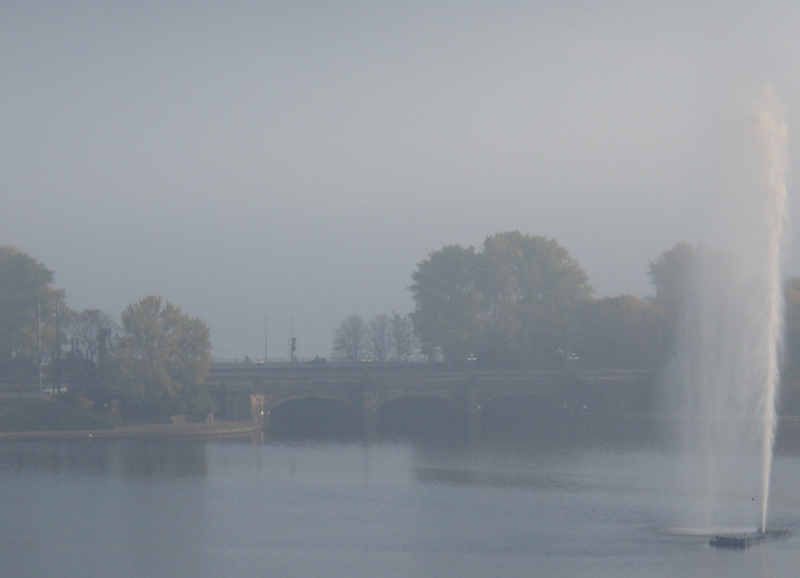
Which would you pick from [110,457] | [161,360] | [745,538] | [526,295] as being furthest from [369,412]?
[745,538]

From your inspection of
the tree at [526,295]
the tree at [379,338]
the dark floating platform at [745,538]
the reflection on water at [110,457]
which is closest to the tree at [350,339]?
the tree at [379,338]

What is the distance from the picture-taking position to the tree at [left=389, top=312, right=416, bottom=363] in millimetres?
117312

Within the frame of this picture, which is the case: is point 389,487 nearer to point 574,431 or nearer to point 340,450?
point 340,450

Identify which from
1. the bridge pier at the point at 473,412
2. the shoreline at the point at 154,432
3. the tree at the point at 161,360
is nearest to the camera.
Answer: the shoreline at the point at 154,432

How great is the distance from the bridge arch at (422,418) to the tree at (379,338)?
37.3 m

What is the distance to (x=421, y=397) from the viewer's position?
81.1 m

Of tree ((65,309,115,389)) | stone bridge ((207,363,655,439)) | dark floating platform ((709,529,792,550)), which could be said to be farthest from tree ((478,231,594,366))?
dark floating platform ((709,529,792,550))

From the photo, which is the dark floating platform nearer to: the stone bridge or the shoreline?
the shoreline

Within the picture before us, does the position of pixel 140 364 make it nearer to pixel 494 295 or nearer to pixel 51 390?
pixel 51 390

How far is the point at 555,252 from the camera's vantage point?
319ft

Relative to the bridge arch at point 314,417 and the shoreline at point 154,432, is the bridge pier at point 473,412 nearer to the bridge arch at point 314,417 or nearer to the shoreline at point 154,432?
the bridge arch at point 314,417

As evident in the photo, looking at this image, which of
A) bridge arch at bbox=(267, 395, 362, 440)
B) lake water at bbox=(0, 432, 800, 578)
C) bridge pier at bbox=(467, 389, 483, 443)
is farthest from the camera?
bridge pier at bbox=(467, 389, 483, 443)

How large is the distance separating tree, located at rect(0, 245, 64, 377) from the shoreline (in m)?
18.2

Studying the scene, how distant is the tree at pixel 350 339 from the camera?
122188mm
